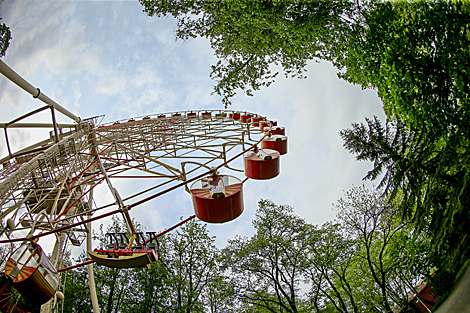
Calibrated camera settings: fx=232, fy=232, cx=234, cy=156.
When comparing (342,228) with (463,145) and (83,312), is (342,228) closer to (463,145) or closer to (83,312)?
(463,145)

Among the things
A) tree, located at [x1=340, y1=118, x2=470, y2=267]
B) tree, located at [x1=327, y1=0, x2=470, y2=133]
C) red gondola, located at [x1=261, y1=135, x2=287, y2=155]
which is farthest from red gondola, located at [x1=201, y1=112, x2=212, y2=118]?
tree, located at [x1=340, y1=118, x2=470, y2=267]

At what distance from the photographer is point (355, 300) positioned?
1325cm

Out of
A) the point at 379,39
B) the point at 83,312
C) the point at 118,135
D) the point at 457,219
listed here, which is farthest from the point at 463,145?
the point at 83,312

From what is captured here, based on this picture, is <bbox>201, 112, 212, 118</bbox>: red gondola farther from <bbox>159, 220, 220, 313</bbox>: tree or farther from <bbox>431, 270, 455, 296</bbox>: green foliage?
<bbox>431, 270, 455, 296</bbox>: green foliage

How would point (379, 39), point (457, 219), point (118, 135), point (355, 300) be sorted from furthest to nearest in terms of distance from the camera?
point (355, 300)
point (118, 135)
point (379, 39)
point (457, 219)

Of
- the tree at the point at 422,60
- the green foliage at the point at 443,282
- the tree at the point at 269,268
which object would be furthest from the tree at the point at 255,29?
the tree at the point at 269,268

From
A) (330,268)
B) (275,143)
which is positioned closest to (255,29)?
(275,143)

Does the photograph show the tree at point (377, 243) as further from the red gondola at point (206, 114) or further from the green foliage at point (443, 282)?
the red gondola at point (206, 114)

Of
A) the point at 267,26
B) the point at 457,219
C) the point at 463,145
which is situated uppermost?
the point at 267,26

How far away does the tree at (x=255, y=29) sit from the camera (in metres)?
6.83

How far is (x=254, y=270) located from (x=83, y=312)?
12.3m

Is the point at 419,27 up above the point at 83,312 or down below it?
below

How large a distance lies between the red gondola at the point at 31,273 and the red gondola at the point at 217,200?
2046 mm

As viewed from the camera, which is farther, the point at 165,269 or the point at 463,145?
the point at 165,269
